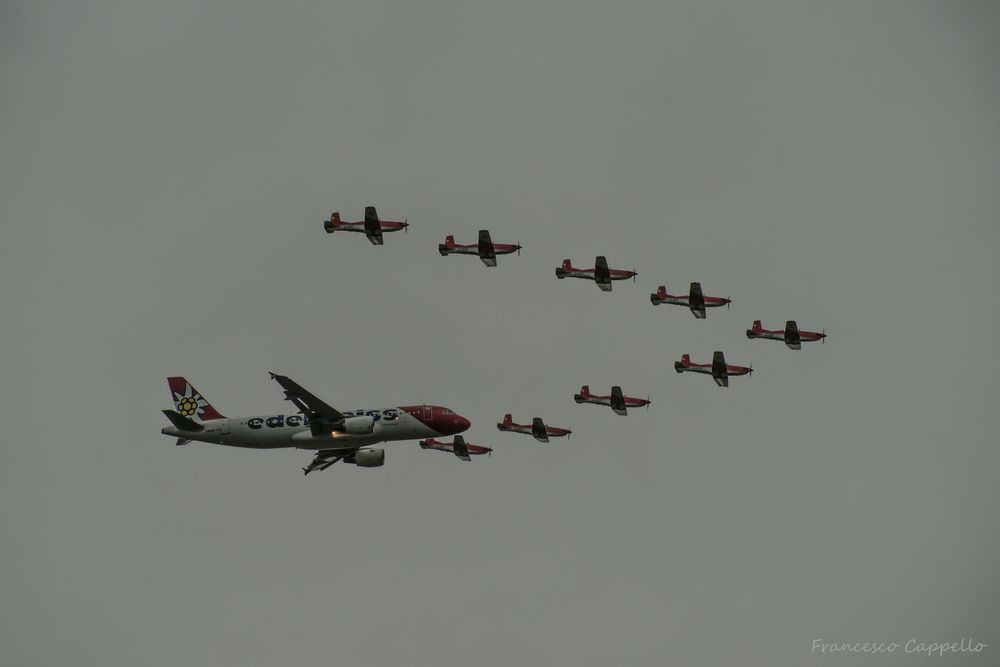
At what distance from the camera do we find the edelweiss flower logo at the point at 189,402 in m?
127

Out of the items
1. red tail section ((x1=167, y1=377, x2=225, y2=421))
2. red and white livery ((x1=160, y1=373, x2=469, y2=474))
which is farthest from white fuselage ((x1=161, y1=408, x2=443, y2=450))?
red tail section ((x1=167, y1=377, x2=225, y2=421))

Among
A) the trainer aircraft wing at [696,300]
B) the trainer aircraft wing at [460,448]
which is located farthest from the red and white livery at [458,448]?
the trainer aircraft wing at [696,300]

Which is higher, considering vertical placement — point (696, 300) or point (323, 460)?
point (696, 300)

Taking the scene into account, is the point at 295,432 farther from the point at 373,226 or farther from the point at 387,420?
the point at 373,226

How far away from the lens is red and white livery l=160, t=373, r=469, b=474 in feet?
374

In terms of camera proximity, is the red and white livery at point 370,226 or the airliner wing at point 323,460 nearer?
the red and white livery at point 370,226

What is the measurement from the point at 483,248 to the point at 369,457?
26.5 meters

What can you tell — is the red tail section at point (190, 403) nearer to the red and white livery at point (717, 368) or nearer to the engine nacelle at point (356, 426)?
the engine nacelle at point (356, 426)

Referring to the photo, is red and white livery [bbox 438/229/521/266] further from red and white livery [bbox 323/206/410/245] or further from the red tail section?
the red tail section

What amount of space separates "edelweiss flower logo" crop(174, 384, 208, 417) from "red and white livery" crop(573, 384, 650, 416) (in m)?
36.4

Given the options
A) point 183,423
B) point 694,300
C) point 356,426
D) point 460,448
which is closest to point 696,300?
point 694,300

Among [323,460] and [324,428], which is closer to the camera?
[324,428]

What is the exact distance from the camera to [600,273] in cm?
11088

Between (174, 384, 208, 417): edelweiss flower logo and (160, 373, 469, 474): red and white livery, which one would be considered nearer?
(160, 373, 469, 474): red and white livery
